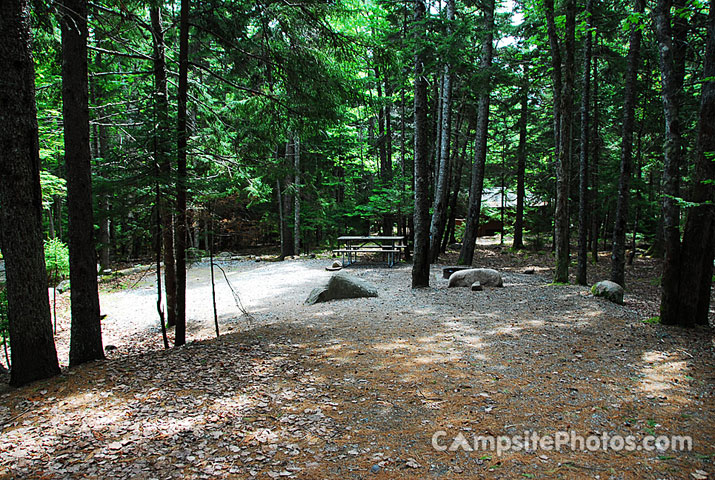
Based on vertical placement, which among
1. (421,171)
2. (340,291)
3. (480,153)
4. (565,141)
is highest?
(480,153)

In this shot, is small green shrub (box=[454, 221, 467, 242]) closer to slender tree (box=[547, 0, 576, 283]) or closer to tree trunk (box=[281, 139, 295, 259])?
tree trunk (box=[281, 139, 295, 259])

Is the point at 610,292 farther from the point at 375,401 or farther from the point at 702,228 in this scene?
the point at 375,401

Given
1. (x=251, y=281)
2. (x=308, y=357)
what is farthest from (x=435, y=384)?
(x=251, y=281)

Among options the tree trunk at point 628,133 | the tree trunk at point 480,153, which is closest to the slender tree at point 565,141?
the tree trunk at point 628,133

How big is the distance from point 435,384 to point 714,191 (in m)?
4.84

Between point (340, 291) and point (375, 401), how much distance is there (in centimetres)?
530

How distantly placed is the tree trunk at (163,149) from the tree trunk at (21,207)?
1.27 m

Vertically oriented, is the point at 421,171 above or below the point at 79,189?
above

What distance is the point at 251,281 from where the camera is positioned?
12641mm

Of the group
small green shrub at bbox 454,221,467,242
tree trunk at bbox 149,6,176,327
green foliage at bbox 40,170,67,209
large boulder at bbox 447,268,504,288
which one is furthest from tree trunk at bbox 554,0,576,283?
small green shrub at bbox 454,221,467,242

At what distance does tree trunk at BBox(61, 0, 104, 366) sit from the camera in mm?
4516

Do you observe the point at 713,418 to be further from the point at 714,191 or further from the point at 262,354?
the point at 262,354
